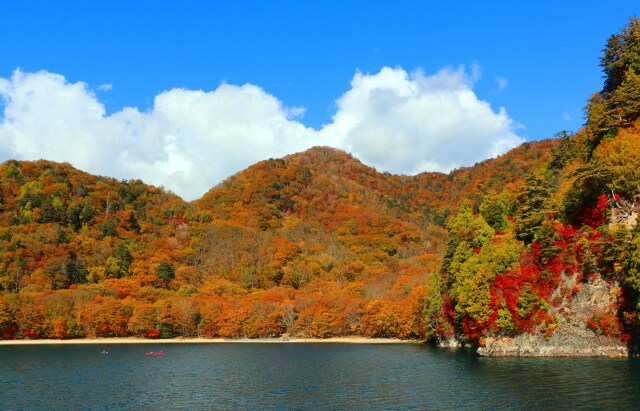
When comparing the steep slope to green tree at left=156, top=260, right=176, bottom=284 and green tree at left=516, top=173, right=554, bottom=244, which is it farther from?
green tree at left=516, top=173, right=554, bottom=244

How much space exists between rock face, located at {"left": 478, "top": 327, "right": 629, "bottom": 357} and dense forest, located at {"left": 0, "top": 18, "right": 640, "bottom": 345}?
1.21m

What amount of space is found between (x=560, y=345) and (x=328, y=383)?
32778mm

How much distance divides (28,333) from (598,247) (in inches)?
5000

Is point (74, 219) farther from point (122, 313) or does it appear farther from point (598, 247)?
point (598, 247)

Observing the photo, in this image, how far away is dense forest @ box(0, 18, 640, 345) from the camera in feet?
225

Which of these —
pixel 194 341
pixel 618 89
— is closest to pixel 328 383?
pixel 618 89

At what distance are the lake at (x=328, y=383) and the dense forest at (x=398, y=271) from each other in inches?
359

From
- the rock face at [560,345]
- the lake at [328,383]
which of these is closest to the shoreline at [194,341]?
the lake at [328,383]

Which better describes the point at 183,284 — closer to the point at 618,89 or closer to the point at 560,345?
the point at 560,345

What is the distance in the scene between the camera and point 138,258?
181 meters

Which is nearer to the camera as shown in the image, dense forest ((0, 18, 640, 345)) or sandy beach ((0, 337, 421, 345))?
dense forest ((0, 18, 640, 345))

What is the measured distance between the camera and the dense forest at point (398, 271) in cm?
6869

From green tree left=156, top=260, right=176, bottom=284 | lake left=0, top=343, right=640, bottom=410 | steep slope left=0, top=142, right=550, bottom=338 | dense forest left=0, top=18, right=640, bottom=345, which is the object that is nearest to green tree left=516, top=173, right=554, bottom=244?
dense forest left=0, top=18, right=640, bottom=345

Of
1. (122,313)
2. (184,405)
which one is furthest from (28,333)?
(184,405)
